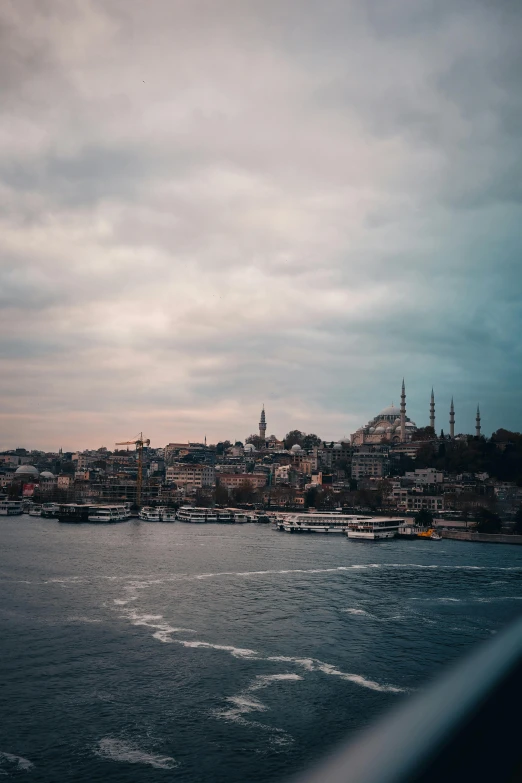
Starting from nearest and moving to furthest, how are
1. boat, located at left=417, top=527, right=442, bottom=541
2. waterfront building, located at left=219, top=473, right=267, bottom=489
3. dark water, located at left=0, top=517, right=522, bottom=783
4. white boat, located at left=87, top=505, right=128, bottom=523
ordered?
dark water, located at left=0, top=517, right=522, bottom=783 < boat, located at left=417, top=527, right=442, bottom=541 < white boat, located at left=87, top=505, right=128, bottom=523 < waterfront building, located at left=219, top=473, right=267, bottom=489

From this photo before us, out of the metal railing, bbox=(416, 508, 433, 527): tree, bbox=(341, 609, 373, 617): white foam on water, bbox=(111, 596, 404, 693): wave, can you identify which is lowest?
bbox=(341, 609, 373, 617): white foam on water

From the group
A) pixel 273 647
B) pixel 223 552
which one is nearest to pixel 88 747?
pixel 273 647

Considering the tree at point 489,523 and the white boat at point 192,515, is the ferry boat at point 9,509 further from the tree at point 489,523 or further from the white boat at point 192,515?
the tree at point 489,523

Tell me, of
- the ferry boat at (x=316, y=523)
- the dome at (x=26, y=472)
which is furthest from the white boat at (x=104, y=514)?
the dome at (x=26, y=472)

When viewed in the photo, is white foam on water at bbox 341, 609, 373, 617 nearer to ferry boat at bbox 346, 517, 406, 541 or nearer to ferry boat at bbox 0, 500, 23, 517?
ferry boat at bbox 346, 517, 406, 541

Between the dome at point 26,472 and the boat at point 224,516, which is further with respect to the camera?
the dome at point 26,472

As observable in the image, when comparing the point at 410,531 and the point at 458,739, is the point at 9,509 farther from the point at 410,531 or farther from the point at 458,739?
the point at 458,739

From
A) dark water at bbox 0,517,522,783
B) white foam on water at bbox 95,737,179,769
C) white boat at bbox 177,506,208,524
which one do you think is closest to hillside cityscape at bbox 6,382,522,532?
white boat at bbox 177,506,208,524
